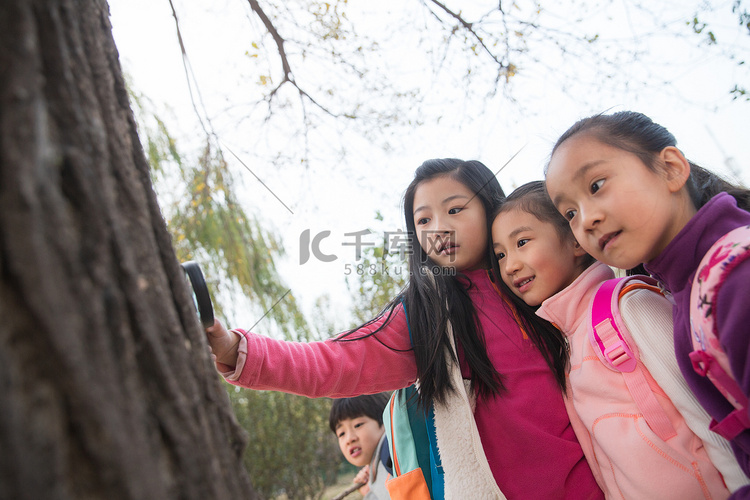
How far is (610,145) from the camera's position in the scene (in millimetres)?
1121

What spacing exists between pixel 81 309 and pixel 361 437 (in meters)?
2.61

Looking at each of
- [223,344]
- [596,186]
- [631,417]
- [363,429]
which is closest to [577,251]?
[596,186]

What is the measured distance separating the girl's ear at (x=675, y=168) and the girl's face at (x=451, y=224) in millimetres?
609

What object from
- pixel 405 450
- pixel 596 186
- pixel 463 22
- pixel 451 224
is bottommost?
pixel 405 450

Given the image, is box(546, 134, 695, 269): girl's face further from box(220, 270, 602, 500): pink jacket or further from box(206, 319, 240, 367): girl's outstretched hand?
box(206, 319, 240, 367): girl's outstretched hand

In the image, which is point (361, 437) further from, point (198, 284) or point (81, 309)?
point (81, 309)

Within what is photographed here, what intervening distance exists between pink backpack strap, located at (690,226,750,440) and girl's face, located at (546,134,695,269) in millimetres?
142

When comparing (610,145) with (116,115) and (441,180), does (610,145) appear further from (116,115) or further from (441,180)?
(116,115)

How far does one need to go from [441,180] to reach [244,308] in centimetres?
235

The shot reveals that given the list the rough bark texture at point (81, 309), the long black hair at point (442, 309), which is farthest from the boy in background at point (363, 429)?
the rough bark texture at point (81, 309)

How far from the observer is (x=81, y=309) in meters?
→ 0.42

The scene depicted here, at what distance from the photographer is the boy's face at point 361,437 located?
2.76 meters

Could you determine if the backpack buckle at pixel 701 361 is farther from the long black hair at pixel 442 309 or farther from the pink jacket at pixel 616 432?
the long black hair at pixel 442 309

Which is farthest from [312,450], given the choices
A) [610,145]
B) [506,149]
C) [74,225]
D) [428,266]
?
[74,225]
